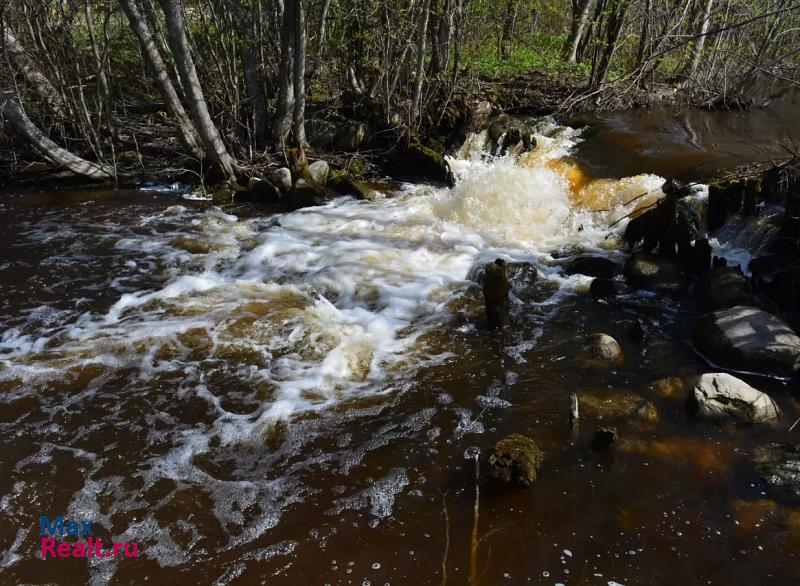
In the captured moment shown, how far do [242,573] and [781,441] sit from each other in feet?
13.9

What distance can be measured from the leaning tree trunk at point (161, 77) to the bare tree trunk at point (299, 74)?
6.41ft

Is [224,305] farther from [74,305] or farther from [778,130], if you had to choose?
[778,130]

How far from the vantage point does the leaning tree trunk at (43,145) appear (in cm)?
955

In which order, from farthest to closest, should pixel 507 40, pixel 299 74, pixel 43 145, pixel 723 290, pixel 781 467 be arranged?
pixel 507 40, pixel 43 145, pixel 299 74, pixel 723 290, pixel 781 467

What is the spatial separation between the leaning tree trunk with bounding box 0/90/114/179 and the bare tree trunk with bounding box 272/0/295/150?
3.47 metres

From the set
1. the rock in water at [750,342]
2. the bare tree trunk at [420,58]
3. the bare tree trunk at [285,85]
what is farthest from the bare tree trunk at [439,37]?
the rock in water at [750,342]

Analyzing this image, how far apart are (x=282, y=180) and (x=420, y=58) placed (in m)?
3.67

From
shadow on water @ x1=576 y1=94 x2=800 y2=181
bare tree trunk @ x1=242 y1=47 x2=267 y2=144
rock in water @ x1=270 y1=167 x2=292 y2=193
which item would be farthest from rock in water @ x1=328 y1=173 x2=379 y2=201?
shadow on water @ x1=576 y1=94 x2=800 y2=181

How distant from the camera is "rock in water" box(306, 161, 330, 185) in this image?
10.6 metres

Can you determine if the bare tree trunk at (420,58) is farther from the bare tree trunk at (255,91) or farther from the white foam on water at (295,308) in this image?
the bare tree trunk at (255,91)

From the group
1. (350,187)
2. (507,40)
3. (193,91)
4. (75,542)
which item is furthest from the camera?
(507,40)

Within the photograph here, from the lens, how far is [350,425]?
4477mm

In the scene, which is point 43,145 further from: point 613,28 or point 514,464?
point 613,28

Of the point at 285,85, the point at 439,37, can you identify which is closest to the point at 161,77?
the point at 285,85
